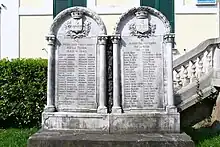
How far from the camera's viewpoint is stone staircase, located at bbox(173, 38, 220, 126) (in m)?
8.58

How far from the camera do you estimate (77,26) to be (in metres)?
6.98

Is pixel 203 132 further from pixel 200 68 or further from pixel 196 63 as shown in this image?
pixel 196 63

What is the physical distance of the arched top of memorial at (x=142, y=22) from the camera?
6918 mm

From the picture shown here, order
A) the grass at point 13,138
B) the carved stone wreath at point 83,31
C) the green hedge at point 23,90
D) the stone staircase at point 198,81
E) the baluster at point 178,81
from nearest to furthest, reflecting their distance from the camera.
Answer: the carved stone wreath at point 83,31
the grass at point 13,138
the stone staircase at point 198,81
the baluster at point 178,81
the green hedge at point 23,90

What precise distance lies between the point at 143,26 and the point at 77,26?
1.24 meters

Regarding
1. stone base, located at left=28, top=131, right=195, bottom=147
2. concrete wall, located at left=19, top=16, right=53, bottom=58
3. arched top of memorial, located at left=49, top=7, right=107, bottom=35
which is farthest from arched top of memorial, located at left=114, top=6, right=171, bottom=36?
concrete wall, located at left=19, top=16, right=53, bottom=58

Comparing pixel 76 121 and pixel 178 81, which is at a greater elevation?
pixel 178 81

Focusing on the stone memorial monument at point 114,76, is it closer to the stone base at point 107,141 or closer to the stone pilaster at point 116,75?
the stone pilaster at point 116,75

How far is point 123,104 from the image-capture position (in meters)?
6.94

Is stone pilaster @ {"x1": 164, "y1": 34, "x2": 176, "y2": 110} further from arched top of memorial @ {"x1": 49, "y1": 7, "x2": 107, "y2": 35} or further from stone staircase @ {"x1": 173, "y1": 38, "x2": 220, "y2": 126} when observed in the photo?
stone staircase @ {"x1": 173, "y1": 38, "x2": 220, "y2": 126}

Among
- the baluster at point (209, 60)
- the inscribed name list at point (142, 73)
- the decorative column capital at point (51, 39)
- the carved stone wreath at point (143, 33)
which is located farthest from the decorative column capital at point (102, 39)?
the baluster at point (209, 60)

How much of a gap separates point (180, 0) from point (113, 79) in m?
6.96

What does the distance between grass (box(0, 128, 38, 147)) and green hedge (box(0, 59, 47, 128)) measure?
558 millimetres

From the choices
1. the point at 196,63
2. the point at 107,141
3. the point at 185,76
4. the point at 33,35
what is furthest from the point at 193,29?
the point at 107,141
